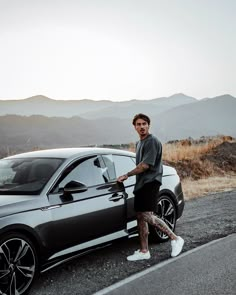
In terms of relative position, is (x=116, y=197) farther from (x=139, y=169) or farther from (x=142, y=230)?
(x=142, y=230)

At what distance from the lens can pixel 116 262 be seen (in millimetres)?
5891

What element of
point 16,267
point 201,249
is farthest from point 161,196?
point 16,267

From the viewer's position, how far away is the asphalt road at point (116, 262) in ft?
16.4

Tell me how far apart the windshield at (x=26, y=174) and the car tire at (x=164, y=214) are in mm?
1981

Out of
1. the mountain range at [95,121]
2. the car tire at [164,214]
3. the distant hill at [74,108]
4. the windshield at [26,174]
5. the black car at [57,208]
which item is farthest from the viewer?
the distant hill at [74,108]

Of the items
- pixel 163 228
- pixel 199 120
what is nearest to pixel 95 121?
pixel 199 120

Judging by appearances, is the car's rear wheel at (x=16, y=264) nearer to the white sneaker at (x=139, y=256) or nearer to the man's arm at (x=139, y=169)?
the white sneaker at (x=139, y=256)

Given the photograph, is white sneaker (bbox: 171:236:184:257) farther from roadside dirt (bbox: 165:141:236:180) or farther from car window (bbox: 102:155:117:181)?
roadside dirt (bbox: 165:141:236:180)

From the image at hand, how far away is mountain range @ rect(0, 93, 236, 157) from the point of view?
96688mm

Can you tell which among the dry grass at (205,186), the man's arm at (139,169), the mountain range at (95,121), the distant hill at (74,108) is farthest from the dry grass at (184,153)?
the distant hill at (74,108)

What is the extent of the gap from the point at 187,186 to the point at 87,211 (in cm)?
912

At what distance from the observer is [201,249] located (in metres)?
6.44

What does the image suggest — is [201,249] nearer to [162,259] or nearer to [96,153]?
[162,259]

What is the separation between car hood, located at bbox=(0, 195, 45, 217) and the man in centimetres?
138
